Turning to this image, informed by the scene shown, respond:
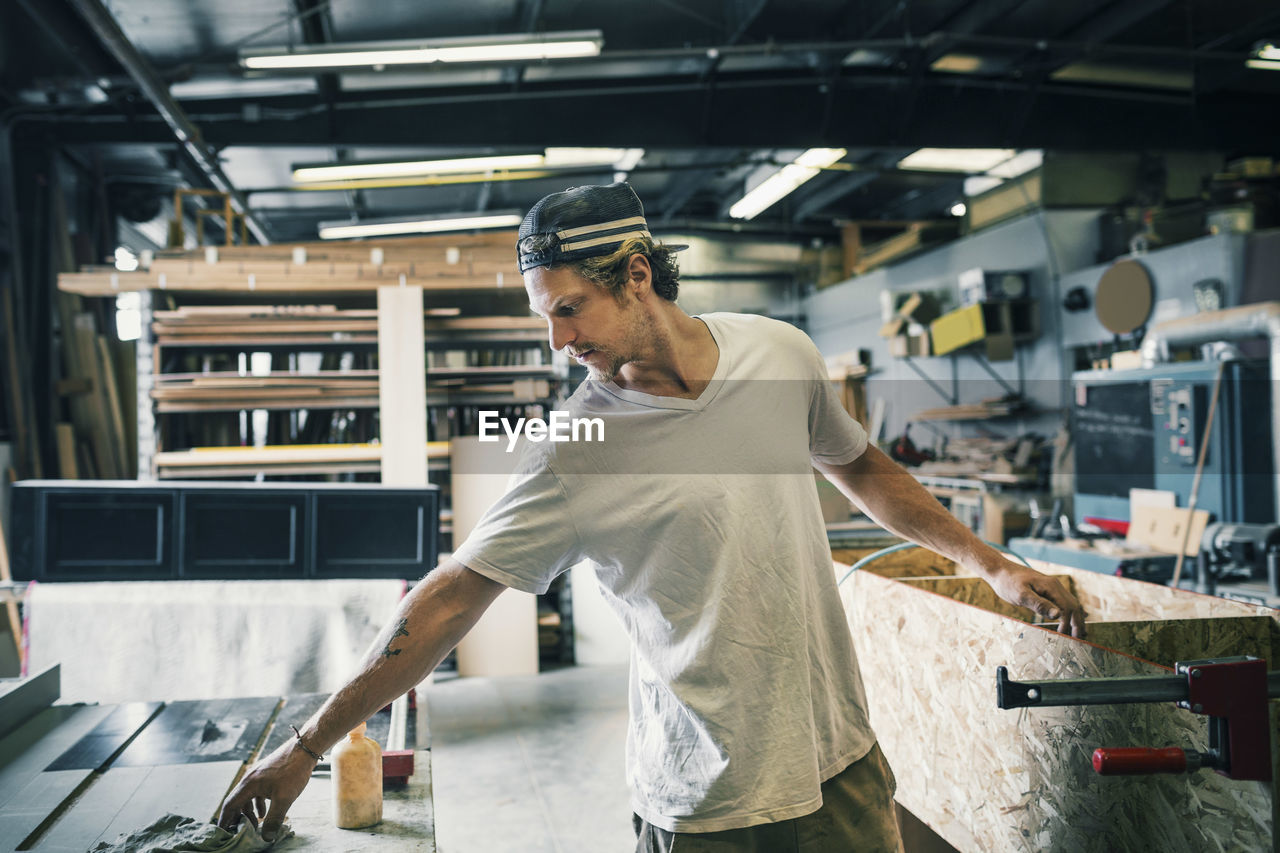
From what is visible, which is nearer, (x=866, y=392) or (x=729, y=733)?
(x=729, y=733)

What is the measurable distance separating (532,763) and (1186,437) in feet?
11.5

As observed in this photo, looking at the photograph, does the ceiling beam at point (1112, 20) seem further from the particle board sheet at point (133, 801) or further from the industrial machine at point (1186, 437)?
the particle board sheet at point (133, 801)

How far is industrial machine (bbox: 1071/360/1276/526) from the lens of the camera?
417 cm

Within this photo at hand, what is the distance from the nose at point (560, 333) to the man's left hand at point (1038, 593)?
2.72 feet

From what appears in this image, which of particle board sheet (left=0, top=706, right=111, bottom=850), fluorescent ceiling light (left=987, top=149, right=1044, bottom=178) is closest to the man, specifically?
particle board sheet (left=0, top=706, right=111, bottom=850)

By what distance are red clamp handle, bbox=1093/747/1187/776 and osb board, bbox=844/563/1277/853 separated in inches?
7.1

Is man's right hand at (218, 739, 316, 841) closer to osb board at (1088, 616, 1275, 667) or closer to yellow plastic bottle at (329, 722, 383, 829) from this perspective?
yellow plastic bottle at (329, 722, 383, 829)

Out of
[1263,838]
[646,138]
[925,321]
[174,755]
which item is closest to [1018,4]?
[646,138]

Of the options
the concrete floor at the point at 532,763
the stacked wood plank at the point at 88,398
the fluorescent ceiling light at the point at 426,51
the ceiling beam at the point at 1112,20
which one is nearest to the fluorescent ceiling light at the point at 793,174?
the ceiling beam at the point at 1112,20

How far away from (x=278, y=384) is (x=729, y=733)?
154 inches

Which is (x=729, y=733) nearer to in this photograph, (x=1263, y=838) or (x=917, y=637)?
(x=1263, y=838)

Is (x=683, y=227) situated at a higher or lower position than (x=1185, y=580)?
higher

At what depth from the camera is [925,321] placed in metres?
7.63

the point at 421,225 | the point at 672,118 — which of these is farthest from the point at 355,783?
the point at 421,225
